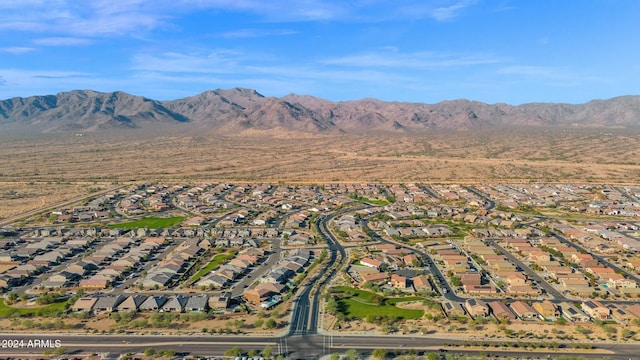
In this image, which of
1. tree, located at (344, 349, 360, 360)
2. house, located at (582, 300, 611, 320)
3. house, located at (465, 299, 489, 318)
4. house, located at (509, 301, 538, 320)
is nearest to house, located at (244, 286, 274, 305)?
tree, located at (344, 349, 360, 360)

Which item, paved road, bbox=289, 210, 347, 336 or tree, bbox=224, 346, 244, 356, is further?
paved road, bbox=289, 210, 347, 336

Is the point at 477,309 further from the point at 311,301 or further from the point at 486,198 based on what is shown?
the point at 486,198

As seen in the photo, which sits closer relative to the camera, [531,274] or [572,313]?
[572,313]

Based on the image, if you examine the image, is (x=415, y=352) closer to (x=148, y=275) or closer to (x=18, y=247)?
(x=148, y=275)

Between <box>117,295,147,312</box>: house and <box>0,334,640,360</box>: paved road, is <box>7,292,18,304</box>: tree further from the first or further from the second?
<box>117,295,147,312</box>: house

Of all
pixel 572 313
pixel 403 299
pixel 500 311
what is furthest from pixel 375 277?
pixel 572 313

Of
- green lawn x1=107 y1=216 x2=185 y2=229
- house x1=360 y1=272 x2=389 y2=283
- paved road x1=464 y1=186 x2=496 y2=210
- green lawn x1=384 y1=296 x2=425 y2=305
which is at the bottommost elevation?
A: green lawn x1=384 y1=296 x2=425 y2=305
